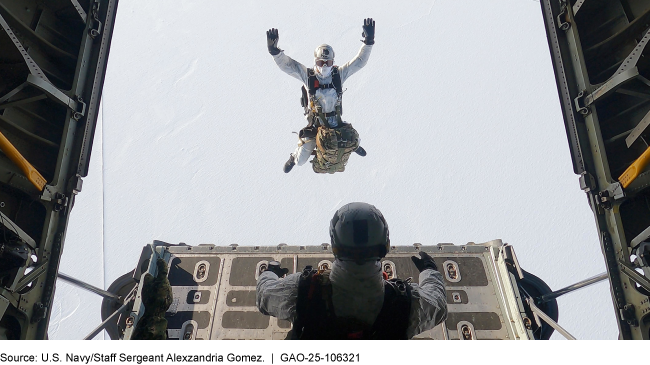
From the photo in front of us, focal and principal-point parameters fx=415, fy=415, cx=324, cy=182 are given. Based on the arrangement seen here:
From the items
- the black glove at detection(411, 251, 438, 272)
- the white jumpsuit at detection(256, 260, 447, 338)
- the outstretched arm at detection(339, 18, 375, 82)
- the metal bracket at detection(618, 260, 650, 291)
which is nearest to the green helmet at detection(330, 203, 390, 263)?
the white jumpsuit at detection(256, 260, 447, 338)

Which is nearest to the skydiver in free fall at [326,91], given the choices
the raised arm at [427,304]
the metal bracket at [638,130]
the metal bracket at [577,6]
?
the metal bracket at [577,6]

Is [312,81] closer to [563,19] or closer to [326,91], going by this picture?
[326,91]

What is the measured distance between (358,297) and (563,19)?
4810 mm

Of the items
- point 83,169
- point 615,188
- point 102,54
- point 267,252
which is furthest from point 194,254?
point 615,188

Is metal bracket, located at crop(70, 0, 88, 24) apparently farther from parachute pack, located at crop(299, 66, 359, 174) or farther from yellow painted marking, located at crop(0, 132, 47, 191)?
parachute pack, located at crop(299, 66, 359, 174)

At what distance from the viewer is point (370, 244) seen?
3.16 meters

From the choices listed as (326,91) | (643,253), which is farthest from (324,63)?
(643,253)

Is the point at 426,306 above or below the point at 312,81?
below

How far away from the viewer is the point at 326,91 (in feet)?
26.8

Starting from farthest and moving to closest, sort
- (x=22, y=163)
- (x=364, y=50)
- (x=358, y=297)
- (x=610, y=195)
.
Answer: (x=364, y=50), (x=610, y=195), (x=22, y=163), (x=358, y=297)

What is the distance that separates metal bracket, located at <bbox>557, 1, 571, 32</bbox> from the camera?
543cm

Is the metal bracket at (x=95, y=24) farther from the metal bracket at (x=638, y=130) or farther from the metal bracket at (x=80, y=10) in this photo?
the metal bracket at (x=638, y=130)
